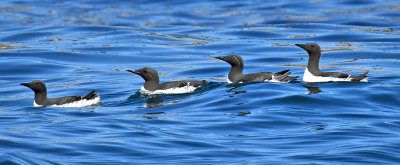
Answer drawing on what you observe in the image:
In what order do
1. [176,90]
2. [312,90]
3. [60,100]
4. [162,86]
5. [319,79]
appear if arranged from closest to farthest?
[60,100]
[312,90]
[176,90]
[162,86]
[319,79]

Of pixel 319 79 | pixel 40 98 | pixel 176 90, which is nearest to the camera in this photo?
pixel 40 98

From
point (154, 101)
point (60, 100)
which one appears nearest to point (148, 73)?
point (154, 101)

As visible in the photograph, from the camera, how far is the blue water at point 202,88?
1051 cm

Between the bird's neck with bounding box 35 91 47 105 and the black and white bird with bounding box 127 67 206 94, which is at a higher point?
the black and white bird with bounding box 127 67 206 94

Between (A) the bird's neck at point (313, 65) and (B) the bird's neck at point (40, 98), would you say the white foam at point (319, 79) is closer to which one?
(A) the bird's neck at point (313, 65)

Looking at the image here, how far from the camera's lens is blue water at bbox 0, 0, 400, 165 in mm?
10508

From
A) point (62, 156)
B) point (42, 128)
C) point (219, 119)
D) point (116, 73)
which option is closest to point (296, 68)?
point (116, 73)

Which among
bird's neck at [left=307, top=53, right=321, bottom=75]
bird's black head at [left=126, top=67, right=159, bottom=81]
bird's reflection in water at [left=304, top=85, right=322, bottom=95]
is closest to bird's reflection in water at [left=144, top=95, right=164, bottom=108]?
bird's black head at [left=126, top=67, right=159, bottom=81]

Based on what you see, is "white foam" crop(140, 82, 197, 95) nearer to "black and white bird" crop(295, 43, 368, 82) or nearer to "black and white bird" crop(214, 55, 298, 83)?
"black and white bird" crop(214, 55, 298, 83)

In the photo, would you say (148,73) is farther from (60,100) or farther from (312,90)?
(312,90)

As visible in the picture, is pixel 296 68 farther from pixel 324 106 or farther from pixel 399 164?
pixel 399 164

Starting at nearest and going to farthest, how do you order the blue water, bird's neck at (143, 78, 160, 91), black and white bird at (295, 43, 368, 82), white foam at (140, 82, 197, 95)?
the blue water → white foam at (140, 82, 197, 95) → bird's neck at (143, 78, 160, 91) → black and white bird at (295, 43, 368, 82)

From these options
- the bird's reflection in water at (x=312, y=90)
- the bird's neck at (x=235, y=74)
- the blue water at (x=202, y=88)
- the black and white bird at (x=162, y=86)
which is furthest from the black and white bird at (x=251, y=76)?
the black and white bird at (x=162, y=86)

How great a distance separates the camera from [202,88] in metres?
16.4
